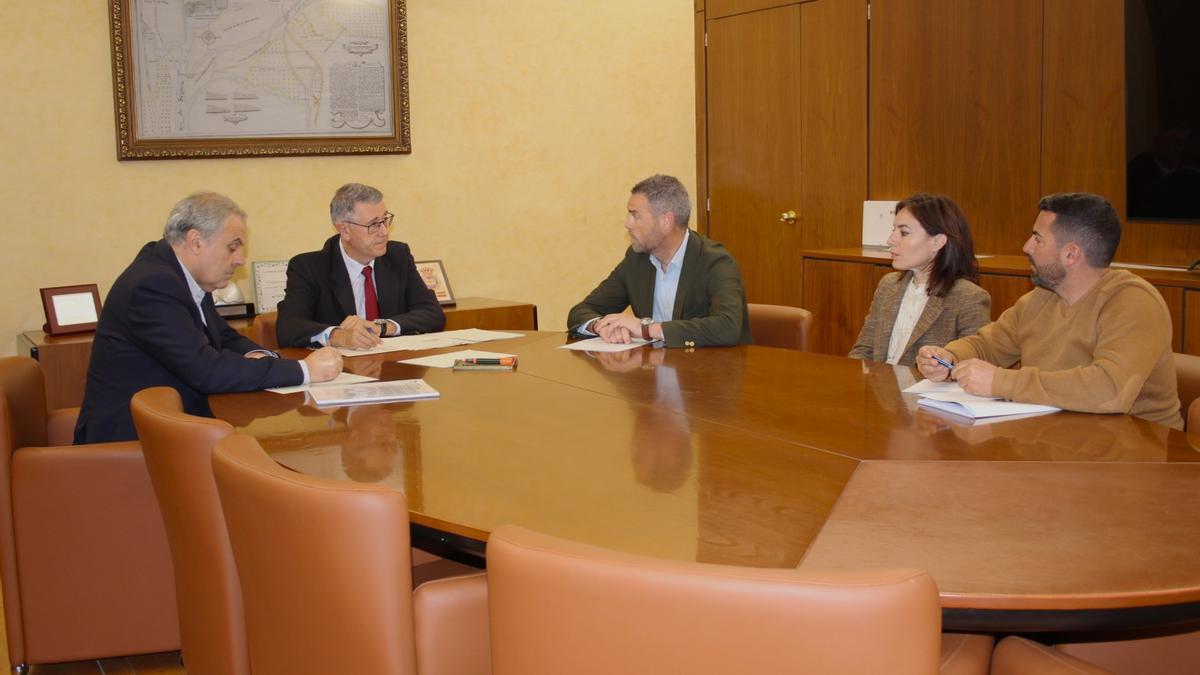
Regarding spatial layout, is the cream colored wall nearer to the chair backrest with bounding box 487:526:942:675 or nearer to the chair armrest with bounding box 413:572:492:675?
the chair armrest with bounding box 413:572:492:675

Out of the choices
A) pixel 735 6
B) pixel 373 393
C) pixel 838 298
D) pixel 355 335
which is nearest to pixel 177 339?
pixel 373 393

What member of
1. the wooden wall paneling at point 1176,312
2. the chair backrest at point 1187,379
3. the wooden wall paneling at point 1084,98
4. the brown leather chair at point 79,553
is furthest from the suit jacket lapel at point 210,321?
the wooden wall paneling at point 1084,98

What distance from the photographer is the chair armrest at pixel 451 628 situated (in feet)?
6.22

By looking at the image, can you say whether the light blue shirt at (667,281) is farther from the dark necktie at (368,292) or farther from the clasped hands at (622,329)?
the dark necktie at (368,292)

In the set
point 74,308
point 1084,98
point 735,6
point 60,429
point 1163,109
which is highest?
point 735,6

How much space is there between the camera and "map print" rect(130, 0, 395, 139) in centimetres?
520

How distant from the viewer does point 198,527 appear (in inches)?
89.4

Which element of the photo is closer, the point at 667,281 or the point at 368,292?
the point at 667,281

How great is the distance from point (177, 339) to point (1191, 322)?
3.36 m

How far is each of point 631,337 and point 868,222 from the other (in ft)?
7.58

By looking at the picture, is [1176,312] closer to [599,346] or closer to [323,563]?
[599,346]

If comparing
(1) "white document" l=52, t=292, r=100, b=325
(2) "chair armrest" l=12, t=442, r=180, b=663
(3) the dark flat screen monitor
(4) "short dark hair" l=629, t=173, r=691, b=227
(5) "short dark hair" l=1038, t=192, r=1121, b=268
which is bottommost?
(2) "chair armrest" l=12, t=442, r=180, b=663

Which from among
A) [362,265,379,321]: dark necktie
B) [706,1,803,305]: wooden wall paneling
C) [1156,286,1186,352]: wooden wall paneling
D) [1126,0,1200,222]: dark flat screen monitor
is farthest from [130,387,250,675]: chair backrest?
[706,1,803,305]: wooden wall paneling

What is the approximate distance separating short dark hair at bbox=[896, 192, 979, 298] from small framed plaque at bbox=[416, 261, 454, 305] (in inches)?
110
